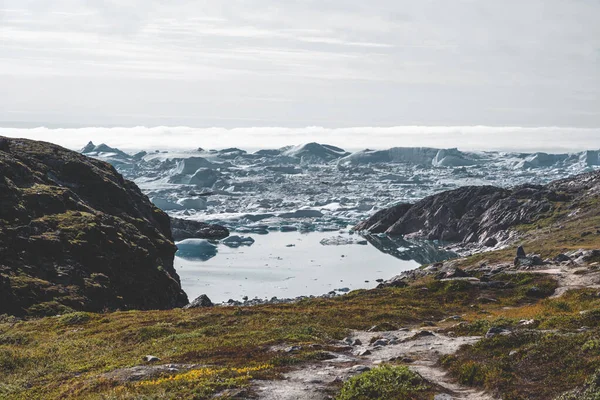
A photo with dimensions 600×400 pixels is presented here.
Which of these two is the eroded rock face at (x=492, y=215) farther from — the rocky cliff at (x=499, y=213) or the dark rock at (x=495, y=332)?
the dark rock at (x=495, y=332)

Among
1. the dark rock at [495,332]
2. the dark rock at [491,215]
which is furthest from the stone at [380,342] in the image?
the dark rock at [491,215]

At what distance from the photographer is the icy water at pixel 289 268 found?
381 ft

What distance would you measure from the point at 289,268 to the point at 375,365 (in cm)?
11634

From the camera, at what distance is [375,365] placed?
2517cm

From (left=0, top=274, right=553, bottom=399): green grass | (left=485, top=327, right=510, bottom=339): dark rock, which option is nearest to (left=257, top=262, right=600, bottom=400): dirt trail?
(left=485, top=327, right=510, bottom=339): dark rock

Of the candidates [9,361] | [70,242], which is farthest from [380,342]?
[70,242]

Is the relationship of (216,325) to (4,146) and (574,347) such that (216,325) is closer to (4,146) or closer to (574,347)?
(574,347)

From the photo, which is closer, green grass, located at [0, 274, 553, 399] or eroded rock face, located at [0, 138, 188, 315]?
green grass, located at [0, 274, 553, 399]

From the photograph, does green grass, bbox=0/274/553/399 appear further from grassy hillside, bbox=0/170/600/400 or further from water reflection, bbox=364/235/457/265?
water reflection, bbox=364/235/457/265

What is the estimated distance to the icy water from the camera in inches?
4577

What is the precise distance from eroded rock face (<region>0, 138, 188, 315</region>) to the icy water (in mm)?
19744

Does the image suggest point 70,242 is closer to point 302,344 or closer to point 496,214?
point 302,344

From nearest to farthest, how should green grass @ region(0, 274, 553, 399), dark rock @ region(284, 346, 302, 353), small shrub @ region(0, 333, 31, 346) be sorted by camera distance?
green grass @ region(0, 274, 553, 399)
dark rock @ region(284, 346, 302, 353)
small shrub @ region(0, 333, 31, 346)

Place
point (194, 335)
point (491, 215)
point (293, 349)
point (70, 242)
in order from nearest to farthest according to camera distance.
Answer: point (293, 349) < point (194, 335) < point (70, 242) < point (491, 215)
